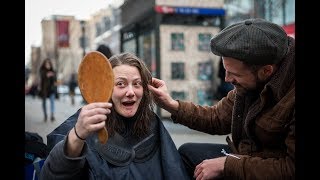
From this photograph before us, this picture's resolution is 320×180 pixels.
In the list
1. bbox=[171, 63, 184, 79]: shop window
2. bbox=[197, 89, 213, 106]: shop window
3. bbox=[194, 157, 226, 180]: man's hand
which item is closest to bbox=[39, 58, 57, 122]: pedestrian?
bbox=[171, 63, 184, 79]: shop window

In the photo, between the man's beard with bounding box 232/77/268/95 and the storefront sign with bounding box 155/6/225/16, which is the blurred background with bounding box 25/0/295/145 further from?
the man's beard with bounding box 232/77/268/95

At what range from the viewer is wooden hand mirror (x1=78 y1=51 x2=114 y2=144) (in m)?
1.50

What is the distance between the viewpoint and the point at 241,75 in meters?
1.86

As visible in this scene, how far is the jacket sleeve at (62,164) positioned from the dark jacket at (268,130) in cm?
61

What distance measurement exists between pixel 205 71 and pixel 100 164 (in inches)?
398

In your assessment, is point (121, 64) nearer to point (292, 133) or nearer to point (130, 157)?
point (130, 157)

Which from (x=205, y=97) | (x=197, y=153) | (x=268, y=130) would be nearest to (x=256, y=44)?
(x=268, y=130)

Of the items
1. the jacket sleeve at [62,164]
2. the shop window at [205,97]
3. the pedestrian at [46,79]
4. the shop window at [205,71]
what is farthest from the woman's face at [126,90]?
the shop window at [205,71]

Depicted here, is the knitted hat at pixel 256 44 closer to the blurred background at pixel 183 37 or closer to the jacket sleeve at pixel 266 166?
the jacket sleeve at pixel 266 166

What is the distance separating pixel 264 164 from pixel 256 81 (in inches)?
14.1

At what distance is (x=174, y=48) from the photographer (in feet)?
38.4

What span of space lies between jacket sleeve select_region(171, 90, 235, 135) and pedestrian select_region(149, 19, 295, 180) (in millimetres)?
352
